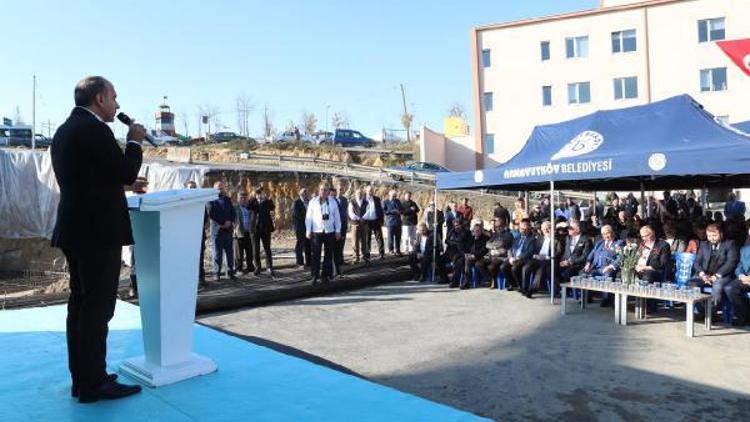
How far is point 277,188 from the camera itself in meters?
26.7

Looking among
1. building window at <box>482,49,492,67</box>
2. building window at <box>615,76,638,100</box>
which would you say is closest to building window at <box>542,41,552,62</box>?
building window at <box>482,49,492,67</box>

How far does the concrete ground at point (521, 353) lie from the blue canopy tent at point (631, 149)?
177cm

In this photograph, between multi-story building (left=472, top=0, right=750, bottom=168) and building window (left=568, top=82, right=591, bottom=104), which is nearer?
multi-story building (left=472, top=0, right=750, bottom=168)

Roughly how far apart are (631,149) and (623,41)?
2720 cm

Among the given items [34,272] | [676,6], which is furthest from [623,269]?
[676,6]

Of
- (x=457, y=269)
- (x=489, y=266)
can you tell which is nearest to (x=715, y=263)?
(x=489, y=266)

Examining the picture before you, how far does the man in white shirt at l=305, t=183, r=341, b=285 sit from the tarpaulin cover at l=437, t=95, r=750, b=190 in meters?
2.01

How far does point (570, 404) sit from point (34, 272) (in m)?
19.3

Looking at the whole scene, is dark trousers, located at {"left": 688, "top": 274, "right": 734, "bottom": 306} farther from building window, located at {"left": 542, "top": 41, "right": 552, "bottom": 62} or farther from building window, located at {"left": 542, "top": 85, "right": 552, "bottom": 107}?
building window, located at {"left": 542, "top": 41, "right": 552, "bottom": 62}

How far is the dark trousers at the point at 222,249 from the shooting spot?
9.63 metres

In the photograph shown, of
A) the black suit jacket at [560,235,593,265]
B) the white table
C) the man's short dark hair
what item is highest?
the man's short dark hair

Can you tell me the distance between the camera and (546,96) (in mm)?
33500

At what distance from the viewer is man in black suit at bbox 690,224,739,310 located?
6926 millimetres

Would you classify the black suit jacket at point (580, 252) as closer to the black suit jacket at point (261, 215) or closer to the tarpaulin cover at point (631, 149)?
the tarpaulin cover at point (631, 149)
